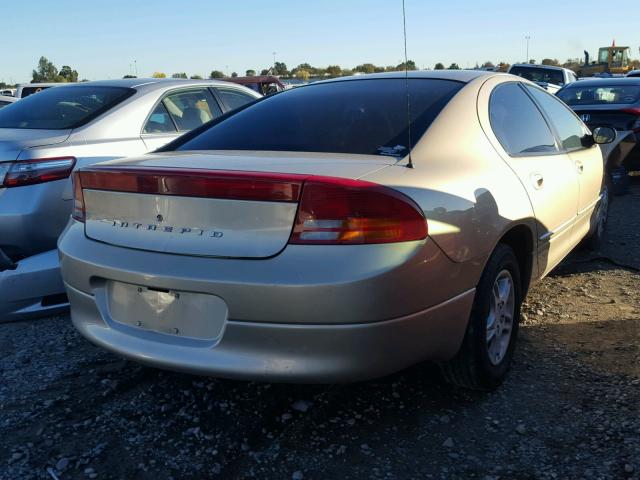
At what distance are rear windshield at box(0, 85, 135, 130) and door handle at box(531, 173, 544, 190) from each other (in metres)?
3.02

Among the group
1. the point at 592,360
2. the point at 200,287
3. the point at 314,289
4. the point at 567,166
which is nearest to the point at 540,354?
the point at 592,360

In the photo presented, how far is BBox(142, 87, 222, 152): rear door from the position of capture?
4.87 meters

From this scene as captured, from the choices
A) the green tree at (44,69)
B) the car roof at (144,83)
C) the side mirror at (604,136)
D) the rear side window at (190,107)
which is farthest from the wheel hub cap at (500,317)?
the green tree at (44,69)

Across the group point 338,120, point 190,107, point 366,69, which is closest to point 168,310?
point 338,120

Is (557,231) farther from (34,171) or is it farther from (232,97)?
(232,97)

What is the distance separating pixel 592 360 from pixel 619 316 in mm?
771

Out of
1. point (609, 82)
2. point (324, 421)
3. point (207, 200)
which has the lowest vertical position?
point (324, 421)

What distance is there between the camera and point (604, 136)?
4.67 m

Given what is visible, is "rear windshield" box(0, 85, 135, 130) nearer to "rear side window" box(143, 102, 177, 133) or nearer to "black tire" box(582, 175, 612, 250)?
"rear side window" box(143, 102, 177, 133)

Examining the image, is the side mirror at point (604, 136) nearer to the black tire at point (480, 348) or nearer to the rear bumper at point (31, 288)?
the black tire at point (480, 348)

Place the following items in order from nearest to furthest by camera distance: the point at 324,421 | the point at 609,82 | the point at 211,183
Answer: the point at 211,183 < the point at 324,421 < the point at 609,82

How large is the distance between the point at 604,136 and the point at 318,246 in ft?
10.9

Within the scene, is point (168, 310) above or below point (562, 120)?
below

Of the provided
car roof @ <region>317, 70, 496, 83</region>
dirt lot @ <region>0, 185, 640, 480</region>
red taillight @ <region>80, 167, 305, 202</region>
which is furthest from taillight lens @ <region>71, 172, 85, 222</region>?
car roof @ <region>317, 70, 496, 83</region>
